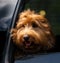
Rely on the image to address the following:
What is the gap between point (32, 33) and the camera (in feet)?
13.3

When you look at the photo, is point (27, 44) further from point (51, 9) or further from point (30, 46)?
point (51, 9)

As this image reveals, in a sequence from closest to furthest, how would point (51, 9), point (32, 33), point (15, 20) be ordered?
point (32, 33) < point (15, 20) < point (51, 9)

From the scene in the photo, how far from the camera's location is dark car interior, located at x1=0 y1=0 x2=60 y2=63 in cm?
411

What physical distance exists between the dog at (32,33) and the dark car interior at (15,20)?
6 cm

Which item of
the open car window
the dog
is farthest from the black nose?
the open car window

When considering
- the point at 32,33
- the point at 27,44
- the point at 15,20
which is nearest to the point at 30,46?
the point at 27,44

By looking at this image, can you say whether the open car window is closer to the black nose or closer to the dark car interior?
the dark car interior

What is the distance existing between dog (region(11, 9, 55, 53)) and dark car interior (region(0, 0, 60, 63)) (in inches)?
2.3

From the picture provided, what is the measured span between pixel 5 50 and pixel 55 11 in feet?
2.01

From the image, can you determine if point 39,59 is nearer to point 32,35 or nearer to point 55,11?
point 32,35

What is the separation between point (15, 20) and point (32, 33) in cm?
27

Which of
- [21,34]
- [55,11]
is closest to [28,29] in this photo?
[21,34]

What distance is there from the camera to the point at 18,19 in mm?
4258

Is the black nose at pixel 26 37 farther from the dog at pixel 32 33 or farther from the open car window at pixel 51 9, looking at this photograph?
the open car window at pixel 51 9
